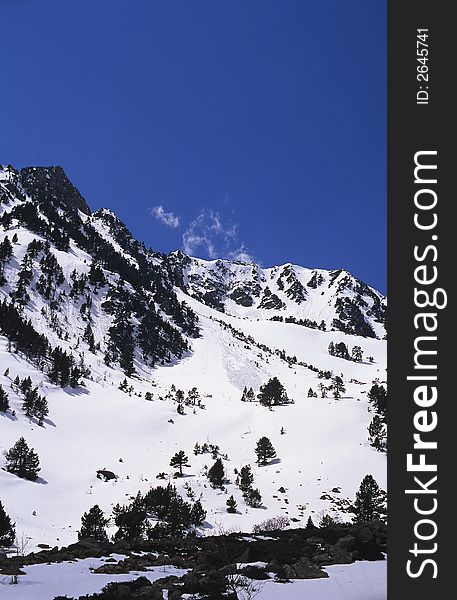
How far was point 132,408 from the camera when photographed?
75250 mm

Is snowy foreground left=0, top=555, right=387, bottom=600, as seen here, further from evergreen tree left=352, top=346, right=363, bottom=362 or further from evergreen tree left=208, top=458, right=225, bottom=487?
evergreen tree left=352, top=346, right=363, bottom=362

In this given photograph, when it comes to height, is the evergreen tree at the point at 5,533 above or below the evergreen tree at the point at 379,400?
below

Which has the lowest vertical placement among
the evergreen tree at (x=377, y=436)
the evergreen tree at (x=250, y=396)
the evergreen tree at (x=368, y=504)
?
the evergreen tree at (x=368, y=504)

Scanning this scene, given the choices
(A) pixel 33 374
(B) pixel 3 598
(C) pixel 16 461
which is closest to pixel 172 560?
(B) pixel 3 598

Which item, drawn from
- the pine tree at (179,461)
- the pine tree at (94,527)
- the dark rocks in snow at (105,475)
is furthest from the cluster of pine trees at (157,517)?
the pine tree at (179,461)

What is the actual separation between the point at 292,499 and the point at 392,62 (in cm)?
5180

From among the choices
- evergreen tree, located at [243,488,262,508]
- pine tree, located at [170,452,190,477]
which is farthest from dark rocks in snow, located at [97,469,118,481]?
evergreen tree, located at [243,488,262,508]

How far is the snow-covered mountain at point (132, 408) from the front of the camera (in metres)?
46.2

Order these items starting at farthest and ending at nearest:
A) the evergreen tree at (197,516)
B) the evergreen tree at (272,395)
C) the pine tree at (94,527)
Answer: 1. the evergreen tree at (272,395)
2. the evergreen tree at (197,516)
3. the pine tree at (94,527)

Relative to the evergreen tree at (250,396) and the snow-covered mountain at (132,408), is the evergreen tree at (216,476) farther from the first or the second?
the evergreen tree at (250,396)

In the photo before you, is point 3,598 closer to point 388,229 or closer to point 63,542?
point 388,229

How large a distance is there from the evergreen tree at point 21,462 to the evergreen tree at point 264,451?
31225 millimetres

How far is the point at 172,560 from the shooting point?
19609 mm

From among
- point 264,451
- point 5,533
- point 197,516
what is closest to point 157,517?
point 197,516
